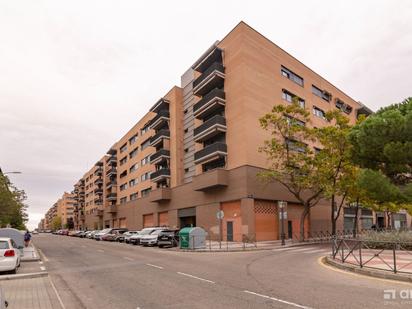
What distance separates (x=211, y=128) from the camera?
3556 cm

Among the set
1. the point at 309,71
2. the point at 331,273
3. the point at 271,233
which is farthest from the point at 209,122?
the point at 331,273

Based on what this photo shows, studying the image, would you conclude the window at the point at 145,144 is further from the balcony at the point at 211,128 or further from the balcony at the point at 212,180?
the balcony at the point at 212,180

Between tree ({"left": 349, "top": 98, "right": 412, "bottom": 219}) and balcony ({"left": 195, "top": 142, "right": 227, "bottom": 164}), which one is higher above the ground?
balcony ({"left": 195, "top": 142, "right": 227, "bottom": 164})

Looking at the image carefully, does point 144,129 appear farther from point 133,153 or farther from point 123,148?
point 123,148

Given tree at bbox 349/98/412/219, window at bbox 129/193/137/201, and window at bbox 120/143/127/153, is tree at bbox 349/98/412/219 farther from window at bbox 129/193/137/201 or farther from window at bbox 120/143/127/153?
window at bbox 120/143/127/153

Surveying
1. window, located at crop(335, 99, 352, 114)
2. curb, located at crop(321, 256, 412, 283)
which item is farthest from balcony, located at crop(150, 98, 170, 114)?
curb, located at crop(321, 256, 412, 283)

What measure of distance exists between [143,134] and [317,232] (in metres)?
33.7

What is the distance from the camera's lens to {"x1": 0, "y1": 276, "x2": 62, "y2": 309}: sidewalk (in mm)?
Result: 8114

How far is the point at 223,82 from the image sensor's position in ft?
123

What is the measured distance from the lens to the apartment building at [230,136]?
33188mm

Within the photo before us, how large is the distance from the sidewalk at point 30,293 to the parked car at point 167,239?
53.4 ft

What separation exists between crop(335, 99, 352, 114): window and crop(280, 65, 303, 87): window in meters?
10.6

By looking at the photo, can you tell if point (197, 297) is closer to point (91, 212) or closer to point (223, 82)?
point (223, 82)

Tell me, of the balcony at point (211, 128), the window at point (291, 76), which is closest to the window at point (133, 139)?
the balcony at point (211, 128)
